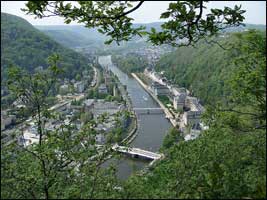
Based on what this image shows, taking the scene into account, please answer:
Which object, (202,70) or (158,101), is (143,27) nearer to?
(158,101)

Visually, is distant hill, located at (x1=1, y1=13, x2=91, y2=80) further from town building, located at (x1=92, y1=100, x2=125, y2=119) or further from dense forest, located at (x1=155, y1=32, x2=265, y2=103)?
dense forest, located at (x1=155, y1=32, x2=265, y2=103)

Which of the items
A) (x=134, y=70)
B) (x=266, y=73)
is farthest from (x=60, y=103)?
(x=266, y=73)

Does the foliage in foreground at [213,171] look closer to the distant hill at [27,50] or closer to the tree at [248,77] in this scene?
the tree at [248,77]

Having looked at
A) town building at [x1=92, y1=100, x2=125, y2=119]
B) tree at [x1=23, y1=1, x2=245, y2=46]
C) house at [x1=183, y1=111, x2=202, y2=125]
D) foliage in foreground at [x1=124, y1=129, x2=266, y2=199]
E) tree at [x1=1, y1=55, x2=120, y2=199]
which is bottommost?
house at [x1=183, y1=111, x2=202, y2=125]

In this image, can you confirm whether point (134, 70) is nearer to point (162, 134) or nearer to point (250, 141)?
point (162, 134)

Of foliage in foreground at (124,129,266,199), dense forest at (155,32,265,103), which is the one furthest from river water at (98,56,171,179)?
foliage in foreground at (124,129,266,199)
